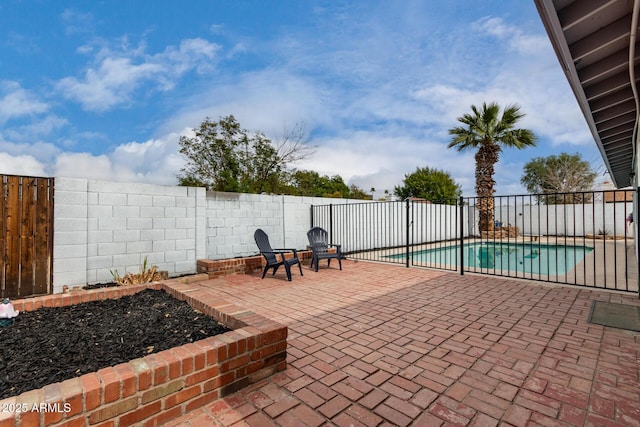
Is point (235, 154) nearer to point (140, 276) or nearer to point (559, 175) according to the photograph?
point (140, 276)

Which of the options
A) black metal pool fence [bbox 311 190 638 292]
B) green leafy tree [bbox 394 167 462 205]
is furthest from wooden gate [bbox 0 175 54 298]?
green leafy tree [bbox 394 167 462 205]

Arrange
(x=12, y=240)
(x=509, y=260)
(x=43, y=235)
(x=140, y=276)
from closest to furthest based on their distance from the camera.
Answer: (x=12, y=240)
(x=43, y=235)
(x=140, y=276)
(x=509, y=260)

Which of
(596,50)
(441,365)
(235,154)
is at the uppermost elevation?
(235,154)

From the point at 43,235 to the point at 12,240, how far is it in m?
0.29

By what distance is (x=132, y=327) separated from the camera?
2.39 meters

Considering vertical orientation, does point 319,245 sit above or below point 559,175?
below

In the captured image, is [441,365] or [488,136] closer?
[441,365]

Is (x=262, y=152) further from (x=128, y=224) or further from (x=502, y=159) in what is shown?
(x=502, y=159)

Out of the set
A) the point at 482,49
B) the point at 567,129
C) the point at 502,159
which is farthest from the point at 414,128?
the point at 567,129

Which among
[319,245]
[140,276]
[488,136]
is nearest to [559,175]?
[488,136]

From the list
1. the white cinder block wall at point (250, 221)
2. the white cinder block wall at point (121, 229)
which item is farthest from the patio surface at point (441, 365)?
the white cinder block wall at point (250, 221)

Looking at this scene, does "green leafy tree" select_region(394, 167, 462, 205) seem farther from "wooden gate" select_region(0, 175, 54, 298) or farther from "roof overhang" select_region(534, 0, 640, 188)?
"wooden gate" select_region(0, 175, 54, 298)

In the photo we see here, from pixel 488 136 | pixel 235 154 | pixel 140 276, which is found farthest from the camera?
pixel 488 136

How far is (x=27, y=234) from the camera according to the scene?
12.5 ft
